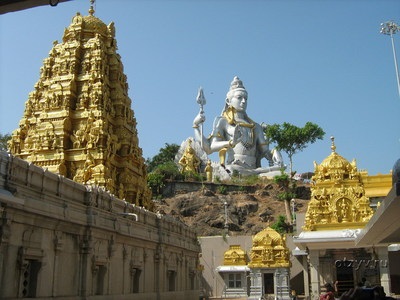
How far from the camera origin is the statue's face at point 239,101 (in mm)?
84875

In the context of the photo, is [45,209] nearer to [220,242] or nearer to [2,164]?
[2,164]

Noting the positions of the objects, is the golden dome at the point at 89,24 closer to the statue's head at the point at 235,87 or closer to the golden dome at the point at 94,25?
the golden dome at the point at 94,25

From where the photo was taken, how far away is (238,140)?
83.0 m

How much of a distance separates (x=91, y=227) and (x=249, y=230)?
47.7 metres

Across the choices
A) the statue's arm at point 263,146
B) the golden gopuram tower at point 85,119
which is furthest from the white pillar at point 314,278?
the statue's arm at point 263,146

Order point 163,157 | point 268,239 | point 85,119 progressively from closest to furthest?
point 85,119 → point 268,239 → point 163,157

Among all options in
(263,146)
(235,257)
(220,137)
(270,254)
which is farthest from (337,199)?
(263,146)

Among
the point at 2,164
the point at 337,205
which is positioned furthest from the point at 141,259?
the point at 337,205

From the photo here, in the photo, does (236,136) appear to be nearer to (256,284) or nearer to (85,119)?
(256,284)

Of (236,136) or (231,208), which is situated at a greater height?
(236,136)

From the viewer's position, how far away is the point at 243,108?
85.0 m

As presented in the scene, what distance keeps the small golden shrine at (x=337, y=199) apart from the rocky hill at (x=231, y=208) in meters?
30.6

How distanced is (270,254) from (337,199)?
330 inches

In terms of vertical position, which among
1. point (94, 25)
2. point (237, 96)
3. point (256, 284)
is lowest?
point (256, 284)
